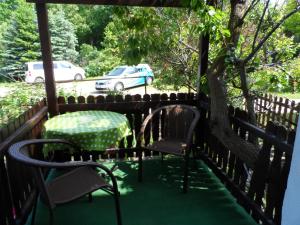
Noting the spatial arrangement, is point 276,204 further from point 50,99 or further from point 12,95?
point 12,95

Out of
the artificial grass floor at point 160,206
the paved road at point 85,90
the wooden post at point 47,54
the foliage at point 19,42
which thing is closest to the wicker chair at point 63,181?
the artificial grass floor at point 160,206

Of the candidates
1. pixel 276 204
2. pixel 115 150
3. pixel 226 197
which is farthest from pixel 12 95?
pixel 276 204

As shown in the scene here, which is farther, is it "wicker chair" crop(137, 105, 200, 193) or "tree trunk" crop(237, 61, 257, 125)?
"wicker chair" crop(137, 105, 200, 193)

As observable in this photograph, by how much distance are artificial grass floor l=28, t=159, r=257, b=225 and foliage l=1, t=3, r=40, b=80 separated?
56.8ft

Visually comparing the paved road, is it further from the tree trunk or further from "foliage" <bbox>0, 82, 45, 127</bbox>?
the tree trunk

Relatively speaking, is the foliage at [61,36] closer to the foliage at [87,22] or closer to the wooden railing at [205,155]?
the foliage at [87,22]

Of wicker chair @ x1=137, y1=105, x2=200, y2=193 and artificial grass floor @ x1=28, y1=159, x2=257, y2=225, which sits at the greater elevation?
wicker chair @ x1=137, y1=105, x2=200, y2=193

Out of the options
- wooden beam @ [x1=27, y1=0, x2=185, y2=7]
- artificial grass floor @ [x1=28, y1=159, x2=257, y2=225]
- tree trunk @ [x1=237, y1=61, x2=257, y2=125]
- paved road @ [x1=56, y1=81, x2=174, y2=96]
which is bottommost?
artificial grass floor @ [x1=28, y1=159, x2=257, y2=225]

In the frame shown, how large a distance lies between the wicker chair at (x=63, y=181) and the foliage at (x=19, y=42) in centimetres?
1767

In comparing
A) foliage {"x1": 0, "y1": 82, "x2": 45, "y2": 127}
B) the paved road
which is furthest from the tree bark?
Answer: the paved road

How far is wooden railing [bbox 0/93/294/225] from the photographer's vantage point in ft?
6.07

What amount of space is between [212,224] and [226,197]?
0.47 metres

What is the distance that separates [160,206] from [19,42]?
18.6 meters

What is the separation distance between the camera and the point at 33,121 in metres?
2.52
